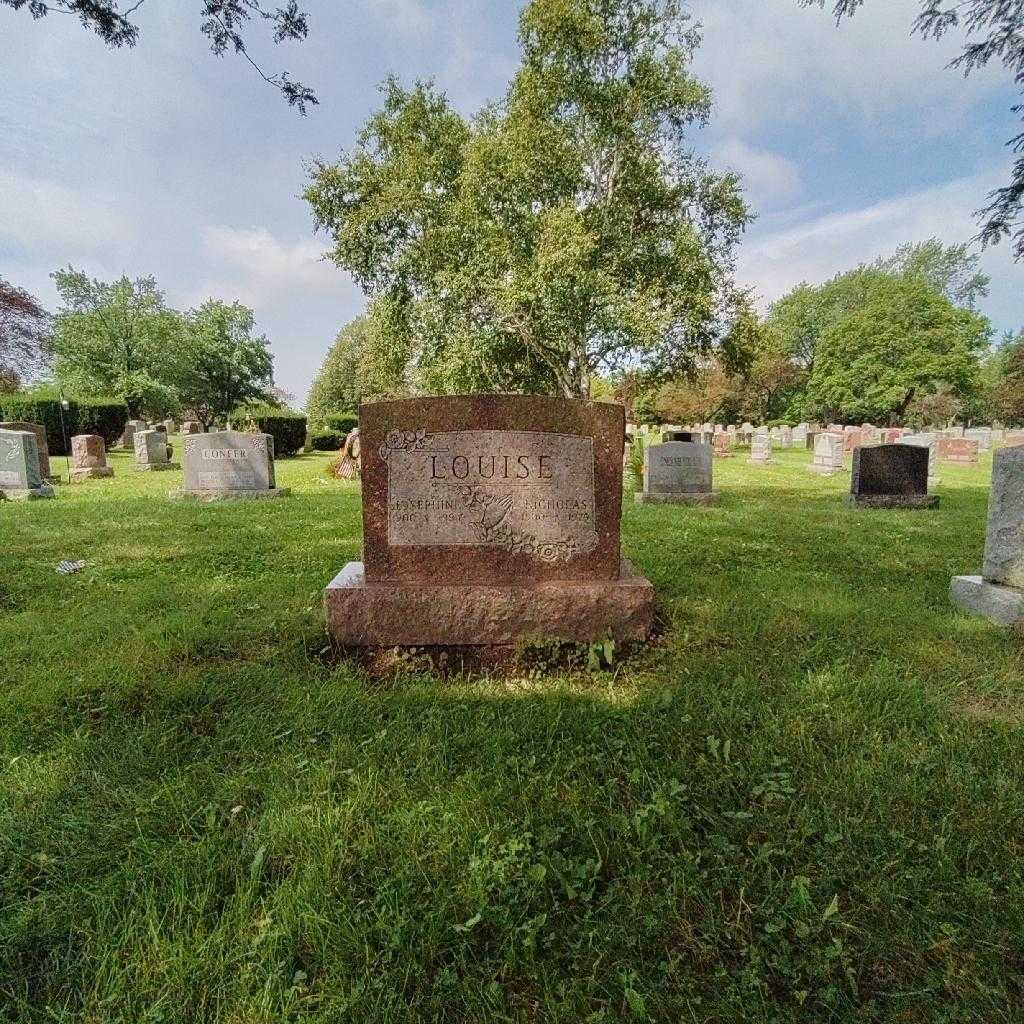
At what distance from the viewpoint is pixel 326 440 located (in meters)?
27.8

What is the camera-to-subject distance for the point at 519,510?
3256 millimetres

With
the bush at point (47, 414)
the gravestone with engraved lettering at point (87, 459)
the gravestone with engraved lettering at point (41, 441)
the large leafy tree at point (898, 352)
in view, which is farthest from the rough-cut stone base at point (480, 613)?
the large leafy tree at point (898, 352)

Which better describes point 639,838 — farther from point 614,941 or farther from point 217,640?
point 217,640

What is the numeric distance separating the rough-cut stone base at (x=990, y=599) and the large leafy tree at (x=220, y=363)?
41.5m

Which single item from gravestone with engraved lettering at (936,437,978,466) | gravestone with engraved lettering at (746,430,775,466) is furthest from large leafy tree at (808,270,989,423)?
gravestone with engraved lettering at (746,430,775,466)

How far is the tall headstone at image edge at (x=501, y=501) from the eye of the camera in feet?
10.5

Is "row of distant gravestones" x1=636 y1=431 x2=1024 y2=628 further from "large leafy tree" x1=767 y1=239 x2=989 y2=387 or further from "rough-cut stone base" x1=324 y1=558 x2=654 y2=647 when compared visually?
"large leafy tree" x1=767 y1=239 x2=989 y2=387

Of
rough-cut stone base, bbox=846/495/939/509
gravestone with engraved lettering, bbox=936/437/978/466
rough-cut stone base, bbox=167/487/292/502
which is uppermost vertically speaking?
gravestone with engraved lettering, bbox=936/437/978/466

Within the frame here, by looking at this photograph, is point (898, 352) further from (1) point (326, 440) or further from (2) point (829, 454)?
(1) point (326, 440)

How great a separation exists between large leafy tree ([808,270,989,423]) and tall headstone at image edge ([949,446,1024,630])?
43.2 m

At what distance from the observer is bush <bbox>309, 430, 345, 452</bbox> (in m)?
27.5

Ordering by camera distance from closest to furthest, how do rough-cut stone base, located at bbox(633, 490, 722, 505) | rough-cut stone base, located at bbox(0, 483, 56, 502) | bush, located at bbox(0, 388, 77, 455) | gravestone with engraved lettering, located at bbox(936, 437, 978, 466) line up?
rough-cut stone base, located at bbox(633, 490, 722, 505) < rough-cut stone base, located at bbox(0, 483, 56, 502) < gravestone with engraved lettering, located at bbox(936, 437, 978, 466) < bush, located at bbox(0, 388, 77, 455)

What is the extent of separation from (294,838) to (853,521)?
8198 millimetres

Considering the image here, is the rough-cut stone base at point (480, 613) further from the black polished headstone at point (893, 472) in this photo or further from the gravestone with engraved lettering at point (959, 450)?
the gravestone with engraved lettering at point (959, 450)
